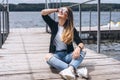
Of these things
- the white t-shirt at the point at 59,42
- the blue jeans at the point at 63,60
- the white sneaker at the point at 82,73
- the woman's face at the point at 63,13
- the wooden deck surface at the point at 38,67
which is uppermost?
the woman's face at the point at 63,13

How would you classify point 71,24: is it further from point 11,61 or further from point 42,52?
point 42,52

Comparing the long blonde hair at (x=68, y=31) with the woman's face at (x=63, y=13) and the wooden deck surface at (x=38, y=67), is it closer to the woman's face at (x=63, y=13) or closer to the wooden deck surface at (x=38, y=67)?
the woman's face at (x=63, y=13)

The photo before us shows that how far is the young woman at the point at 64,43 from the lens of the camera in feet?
13.8

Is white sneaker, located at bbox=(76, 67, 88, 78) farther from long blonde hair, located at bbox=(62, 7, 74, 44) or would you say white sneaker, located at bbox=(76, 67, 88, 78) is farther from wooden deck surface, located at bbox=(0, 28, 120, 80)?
long blonde hair, located at bbox=(62, 7, 74, 44)

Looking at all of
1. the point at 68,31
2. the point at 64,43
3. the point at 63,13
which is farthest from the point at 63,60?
the point at 63,13

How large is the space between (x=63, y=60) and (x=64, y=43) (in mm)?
223

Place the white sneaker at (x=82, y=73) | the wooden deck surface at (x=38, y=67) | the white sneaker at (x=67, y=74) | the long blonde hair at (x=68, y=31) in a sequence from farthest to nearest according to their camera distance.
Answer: the long blonde hair at (x=68, y=31) → the wooden deck surface at (x=38, y=67) → the white sneaker at (x=82, y=73) → the white sneaker at (x=67, y=74)

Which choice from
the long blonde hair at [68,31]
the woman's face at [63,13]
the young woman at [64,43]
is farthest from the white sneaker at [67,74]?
the woman's face at [63,13]

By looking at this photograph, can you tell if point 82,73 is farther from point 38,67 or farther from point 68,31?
point 38,67

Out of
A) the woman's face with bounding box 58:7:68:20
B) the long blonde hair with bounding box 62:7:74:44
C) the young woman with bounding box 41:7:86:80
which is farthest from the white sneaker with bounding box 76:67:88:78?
the woman's face with bounding box 58:7:68:20

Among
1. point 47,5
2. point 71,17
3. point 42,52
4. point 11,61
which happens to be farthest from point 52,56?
point 47,5

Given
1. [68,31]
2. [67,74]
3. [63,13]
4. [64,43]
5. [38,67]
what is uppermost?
[63,13]

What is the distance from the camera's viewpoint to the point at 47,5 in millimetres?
11961

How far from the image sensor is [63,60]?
14.6 feet
